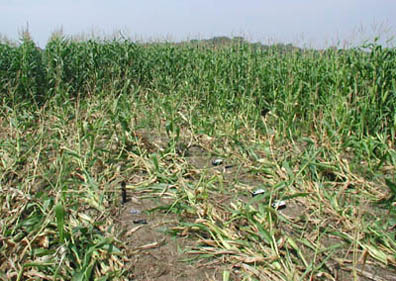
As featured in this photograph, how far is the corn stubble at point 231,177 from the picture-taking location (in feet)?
8.21

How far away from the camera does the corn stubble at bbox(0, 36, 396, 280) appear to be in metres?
2.50

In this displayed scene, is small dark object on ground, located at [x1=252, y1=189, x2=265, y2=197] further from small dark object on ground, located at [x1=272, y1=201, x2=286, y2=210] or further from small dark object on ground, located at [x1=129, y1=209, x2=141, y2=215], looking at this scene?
small dark object on ground, located at [x1=129, y1=209, x2=141, y2=215]

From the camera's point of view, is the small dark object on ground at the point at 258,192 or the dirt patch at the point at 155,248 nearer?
the dirt patch at the point at 155,248

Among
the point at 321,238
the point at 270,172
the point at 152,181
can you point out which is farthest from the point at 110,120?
the point at 321,238

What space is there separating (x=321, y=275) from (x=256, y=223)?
0.56m

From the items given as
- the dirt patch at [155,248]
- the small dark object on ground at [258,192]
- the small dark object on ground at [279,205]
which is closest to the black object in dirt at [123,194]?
the dirt patch at [155,248]

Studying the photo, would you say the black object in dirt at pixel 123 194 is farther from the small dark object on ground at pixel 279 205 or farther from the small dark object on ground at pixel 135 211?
the small dark object on ground at pixel 279 205

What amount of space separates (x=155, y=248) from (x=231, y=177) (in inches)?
53.3

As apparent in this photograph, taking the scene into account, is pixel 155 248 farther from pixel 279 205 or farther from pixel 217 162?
pixel 217 162

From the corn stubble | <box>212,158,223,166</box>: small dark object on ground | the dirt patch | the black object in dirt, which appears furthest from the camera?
<box>212,158,223,166</box>: small dark object on ground

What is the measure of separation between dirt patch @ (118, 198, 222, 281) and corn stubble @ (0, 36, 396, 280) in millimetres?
64

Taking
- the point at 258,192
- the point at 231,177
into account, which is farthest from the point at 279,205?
the point at 231,177

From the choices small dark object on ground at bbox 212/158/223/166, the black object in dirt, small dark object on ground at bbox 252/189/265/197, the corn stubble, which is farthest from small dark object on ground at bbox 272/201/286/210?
the black object in dirt

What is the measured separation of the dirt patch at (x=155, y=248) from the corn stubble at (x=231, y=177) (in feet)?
0.21
